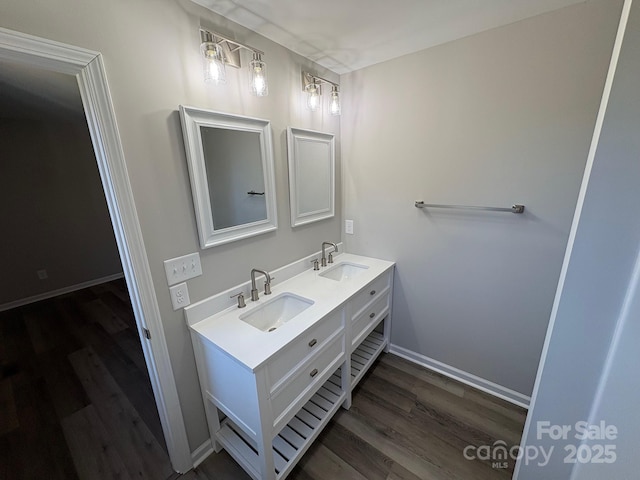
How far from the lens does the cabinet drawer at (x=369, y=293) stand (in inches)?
66.2

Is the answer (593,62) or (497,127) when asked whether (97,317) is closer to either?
(497,127)

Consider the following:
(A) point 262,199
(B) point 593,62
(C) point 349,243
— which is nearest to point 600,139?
(B) point 593,62

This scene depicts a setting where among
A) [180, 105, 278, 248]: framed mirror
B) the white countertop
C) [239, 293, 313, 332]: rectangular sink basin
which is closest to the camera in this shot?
the white countertop

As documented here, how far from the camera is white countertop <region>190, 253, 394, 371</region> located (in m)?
1.13

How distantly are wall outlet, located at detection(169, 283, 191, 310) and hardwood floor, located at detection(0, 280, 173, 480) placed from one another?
3.21 feet

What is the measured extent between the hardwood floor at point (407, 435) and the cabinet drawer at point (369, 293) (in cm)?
68

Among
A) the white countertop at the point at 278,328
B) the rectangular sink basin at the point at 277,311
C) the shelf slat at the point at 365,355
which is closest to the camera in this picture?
the white countertop at the point at 278,328

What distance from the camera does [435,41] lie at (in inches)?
62.1

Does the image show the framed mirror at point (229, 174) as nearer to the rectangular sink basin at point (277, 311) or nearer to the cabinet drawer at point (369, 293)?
the rectangular sink basin at point (277, 311)

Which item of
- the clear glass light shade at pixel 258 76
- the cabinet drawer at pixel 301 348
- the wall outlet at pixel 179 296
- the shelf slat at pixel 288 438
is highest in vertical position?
the clear glass light shade at pixel 258 76

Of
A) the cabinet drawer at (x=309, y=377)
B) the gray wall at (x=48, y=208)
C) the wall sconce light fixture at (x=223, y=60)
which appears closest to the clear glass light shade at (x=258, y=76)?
the wall sconce light fixture at (x=223, y=60)

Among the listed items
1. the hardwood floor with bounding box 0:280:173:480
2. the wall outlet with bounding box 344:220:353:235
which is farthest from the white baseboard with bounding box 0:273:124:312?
the wall outlet with bounding box 344:220:353:235

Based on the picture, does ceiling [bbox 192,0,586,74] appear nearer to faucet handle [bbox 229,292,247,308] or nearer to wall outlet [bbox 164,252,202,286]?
wall outlet [bbox 164,252,202,286]

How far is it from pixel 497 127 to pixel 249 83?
1.49m
